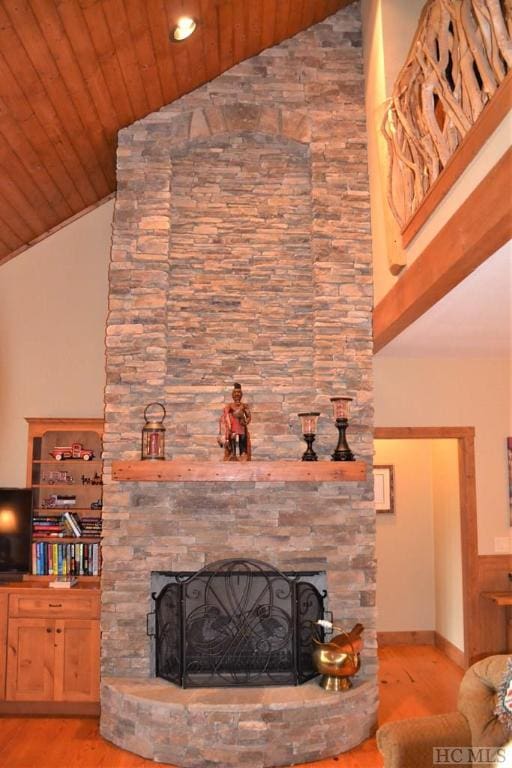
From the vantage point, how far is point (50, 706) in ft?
15.9

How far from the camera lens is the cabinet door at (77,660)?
482 centimetres

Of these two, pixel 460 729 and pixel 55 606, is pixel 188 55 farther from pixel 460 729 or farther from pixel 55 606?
pixel 460 729

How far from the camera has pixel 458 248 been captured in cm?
295

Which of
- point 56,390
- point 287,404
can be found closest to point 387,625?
point 287,404

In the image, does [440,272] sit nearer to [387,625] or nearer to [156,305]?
[156,305]

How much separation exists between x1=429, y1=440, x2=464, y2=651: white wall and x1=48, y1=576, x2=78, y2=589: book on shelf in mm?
3171

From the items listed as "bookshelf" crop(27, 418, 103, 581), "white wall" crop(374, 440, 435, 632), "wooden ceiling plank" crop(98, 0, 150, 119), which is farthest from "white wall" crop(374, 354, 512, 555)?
"wooden ceiling plank" crop(98, 0, 150, 119)

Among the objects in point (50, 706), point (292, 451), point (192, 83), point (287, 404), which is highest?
point (192, 83)

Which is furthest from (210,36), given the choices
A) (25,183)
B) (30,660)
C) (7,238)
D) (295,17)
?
(30,660)

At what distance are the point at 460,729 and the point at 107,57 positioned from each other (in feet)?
13.1

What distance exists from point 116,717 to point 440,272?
333 centimetres

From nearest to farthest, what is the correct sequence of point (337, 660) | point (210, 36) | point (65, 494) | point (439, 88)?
point (439, 88)
point (337, 660)
point (210, 36)
point (65, 494)

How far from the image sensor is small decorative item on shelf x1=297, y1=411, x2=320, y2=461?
465 centimetres

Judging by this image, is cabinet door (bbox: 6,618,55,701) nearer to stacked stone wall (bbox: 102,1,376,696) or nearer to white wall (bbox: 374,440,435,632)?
stacked stone wall (bbox: 102,1,376,696)
